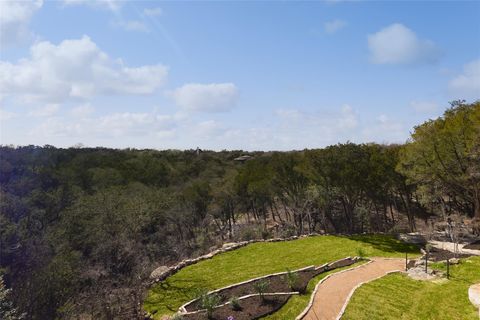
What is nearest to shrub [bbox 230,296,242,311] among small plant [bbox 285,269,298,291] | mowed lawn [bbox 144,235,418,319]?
mowed lawn [bbox 144,235,418,319]

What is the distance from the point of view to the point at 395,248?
27234mm

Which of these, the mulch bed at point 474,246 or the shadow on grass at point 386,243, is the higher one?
the mulch bed at point 474,246

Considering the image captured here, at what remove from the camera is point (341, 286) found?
18.7 metres

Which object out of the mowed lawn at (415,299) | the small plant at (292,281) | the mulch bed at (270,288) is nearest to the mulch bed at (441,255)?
the mowed lawn at (415,299)

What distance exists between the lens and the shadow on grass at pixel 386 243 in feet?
88.9

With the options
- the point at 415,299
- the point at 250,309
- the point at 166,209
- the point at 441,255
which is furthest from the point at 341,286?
the point at 166,209

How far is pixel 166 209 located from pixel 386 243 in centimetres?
2737

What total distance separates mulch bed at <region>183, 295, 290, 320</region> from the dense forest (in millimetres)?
4275

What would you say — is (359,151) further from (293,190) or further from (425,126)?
(293,190)

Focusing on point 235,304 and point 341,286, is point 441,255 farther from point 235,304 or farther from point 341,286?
point 235,304

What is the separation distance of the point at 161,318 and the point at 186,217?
101 ft

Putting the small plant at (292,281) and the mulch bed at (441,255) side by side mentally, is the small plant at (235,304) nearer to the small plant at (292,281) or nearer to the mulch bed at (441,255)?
the small plant at (292,281)

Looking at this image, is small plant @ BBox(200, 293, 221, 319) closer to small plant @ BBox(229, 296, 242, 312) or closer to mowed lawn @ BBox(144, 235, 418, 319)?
small plant @ BBox(229, 296, 242, 312)

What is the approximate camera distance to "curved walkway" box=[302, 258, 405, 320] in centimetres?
1573
